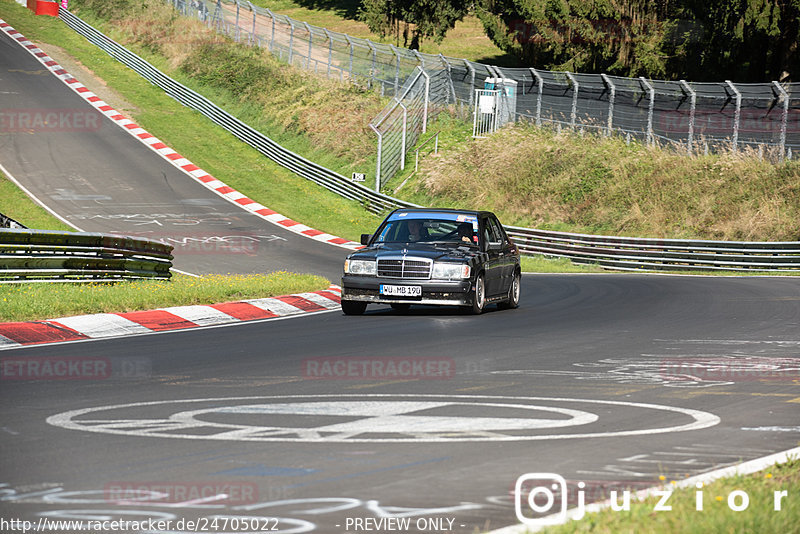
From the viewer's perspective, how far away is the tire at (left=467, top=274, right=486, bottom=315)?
16.9 meters

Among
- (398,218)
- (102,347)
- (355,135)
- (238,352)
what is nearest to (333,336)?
(238,352)

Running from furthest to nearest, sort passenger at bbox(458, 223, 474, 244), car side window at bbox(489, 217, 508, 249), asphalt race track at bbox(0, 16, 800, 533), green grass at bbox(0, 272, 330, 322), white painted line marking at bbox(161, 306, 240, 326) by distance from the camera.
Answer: car side window at bbox(489, 217, 508, 249) < passenger at bbox(458, 223, 474, 244) < white painted line marking at bbox(161, 306, 240, 326) < green grass at bbox(0, 272, 330, 322) < asphalt race track at bbox(0, 16, 800, 533)

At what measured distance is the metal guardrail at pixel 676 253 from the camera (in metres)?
31.1

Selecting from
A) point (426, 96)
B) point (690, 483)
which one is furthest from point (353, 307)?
point (426, 96)

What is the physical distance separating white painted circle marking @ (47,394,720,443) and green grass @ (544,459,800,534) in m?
1.99

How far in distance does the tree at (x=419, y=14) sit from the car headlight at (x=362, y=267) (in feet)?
156

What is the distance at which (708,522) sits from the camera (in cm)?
462

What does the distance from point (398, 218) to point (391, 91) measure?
3121 centimetres

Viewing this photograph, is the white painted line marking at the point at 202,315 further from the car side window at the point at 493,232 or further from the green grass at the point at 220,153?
the green grass at the point at 220,153

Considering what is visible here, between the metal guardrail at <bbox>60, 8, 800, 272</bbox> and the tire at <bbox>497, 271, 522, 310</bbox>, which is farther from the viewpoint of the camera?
the metal guardrail at <bbox>60, 8, 800, 272</bbox>

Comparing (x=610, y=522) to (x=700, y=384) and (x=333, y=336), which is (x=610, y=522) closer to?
(x=700, y=384)

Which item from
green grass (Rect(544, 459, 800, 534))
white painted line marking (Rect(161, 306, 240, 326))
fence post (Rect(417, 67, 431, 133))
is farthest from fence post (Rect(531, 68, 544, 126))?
green grass (Rect(544, 459, 800, 534))

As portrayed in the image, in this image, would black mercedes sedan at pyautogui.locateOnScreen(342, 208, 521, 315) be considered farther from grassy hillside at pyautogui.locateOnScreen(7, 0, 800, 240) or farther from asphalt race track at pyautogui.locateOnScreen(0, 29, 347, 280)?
grassy hillside at pyautogui.locateOnScreen(7, 0, 800, 240)

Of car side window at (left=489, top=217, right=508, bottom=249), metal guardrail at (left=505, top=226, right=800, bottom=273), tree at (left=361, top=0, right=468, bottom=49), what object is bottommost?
metal guardrail at (left=505, top=226, right=800, bottom=273)
